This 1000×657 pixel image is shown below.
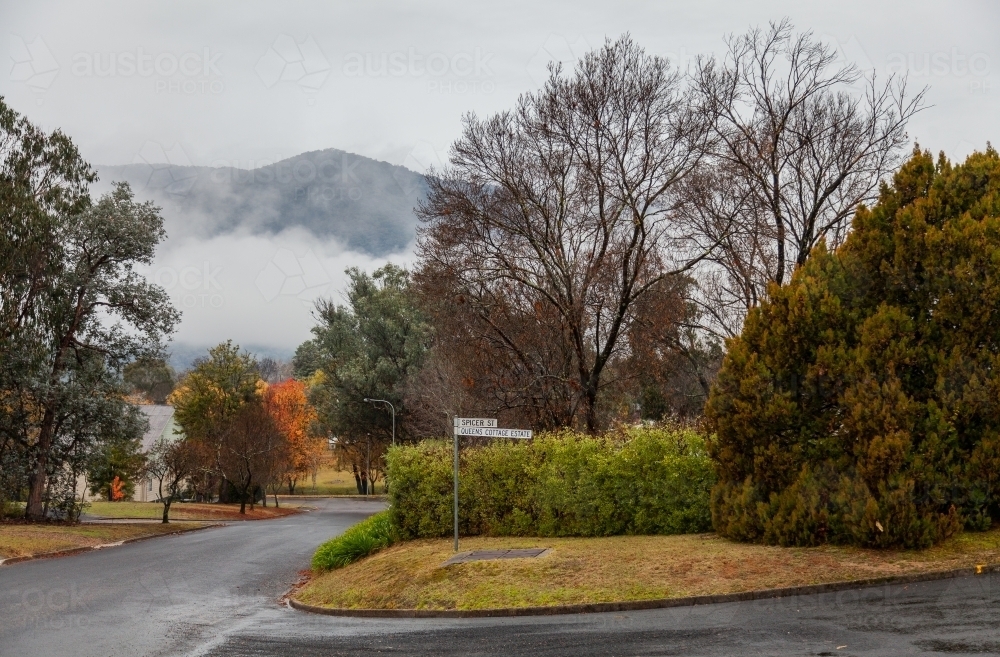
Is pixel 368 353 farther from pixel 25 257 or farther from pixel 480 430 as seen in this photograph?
pixel 480 430

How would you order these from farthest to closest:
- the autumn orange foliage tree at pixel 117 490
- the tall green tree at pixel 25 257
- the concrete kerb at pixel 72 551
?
the autumn orange foliage tree at pixel 117 490 < the tall green tree at pixel 25 257 < the concrete kerb at pixel 72 551

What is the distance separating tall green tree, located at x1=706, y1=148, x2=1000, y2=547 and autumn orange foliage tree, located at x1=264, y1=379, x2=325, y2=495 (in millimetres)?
52583

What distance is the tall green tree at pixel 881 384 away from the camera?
12.8 m

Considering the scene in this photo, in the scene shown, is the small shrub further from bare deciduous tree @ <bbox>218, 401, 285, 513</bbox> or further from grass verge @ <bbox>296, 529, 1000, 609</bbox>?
bare deciduous tree @ <bbox>218, 401, 285, 513</bbox>

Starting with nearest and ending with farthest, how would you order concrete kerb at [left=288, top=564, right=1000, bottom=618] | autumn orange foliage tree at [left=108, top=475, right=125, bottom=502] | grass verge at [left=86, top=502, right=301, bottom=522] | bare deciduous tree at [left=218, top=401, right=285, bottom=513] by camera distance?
1. concrete kerb at [left=288, top=564, right=1000, bottom=618]
2. grass verge at [left=86, top=502, right=301, bottom=522]
3. bare deciduous tree at [left=218, top=401, right=285, bottom=513]
4. autumn orange foliage tree at [left=108, top=475, right=125, bottom=502]

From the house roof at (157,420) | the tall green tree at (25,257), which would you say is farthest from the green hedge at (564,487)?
the house roof at (157,420)

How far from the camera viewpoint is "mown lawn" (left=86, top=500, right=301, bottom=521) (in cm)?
5134

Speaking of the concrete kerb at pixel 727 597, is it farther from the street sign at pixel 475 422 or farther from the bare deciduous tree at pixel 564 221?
the bare deciduous tree at pixel 564 221

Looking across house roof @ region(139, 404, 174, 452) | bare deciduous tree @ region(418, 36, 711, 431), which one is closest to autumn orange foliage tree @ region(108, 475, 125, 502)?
house roof @ region(139, 404, 174, 452)

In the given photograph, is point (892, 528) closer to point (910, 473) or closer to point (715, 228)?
point (910, 473)

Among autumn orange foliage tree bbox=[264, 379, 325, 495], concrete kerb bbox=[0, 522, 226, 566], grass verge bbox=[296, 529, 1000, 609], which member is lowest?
concrete kerb bbox=[0, 522, 226, 566]

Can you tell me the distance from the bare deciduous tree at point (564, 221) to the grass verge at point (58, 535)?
13341mm

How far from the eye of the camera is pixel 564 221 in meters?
26.9

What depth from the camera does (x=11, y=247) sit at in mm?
32031
